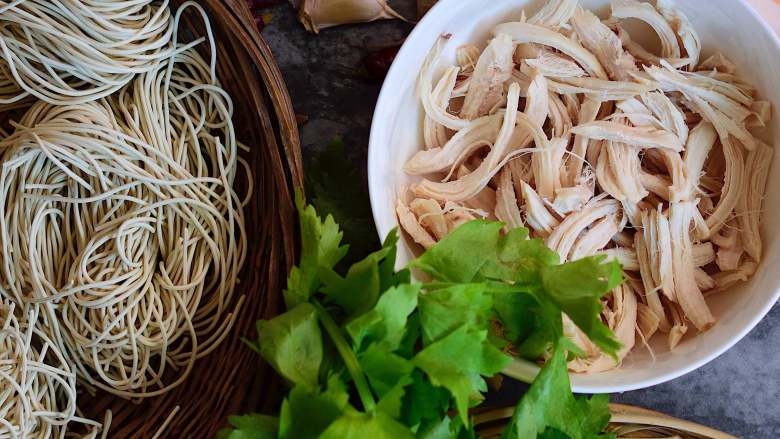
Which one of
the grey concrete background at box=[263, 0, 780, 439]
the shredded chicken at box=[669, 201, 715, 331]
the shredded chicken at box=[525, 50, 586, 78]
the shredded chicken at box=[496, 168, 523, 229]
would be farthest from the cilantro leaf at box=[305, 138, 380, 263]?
the shredded chicken at box=[669, 201, 715, 331]

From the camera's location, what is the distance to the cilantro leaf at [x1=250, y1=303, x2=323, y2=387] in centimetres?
73

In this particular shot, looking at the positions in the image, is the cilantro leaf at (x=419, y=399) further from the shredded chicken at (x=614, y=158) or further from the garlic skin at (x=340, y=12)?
the garlic skin at (x=340, y=12)

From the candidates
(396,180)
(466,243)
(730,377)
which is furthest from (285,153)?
(730,377)

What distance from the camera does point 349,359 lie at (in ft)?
2.34

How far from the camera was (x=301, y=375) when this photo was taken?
73cm

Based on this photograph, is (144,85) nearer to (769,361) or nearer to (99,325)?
(99,325)

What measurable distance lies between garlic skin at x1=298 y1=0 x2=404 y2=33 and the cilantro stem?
542 mm

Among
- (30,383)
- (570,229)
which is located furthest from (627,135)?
(30,383)

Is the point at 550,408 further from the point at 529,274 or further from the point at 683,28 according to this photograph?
the point at 683,28

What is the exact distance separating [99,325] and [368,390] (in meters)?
0.42

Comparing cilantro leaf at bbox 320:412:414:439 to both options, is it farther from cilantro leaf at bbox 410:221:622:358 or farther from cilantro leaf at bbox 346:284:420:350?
cilantro leaf at bbox 410:221:622:358

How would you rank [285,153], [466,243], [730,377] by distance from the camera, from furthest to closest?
[730,377] → [285,153] → [466,243]

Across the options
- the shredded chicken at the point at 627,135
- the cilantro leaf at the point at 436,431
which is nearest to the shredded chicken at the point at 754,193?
the shredded chicken at the point at 627,135

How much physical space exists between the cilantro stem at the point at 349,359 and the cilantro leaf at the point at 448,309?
0.07 metres
